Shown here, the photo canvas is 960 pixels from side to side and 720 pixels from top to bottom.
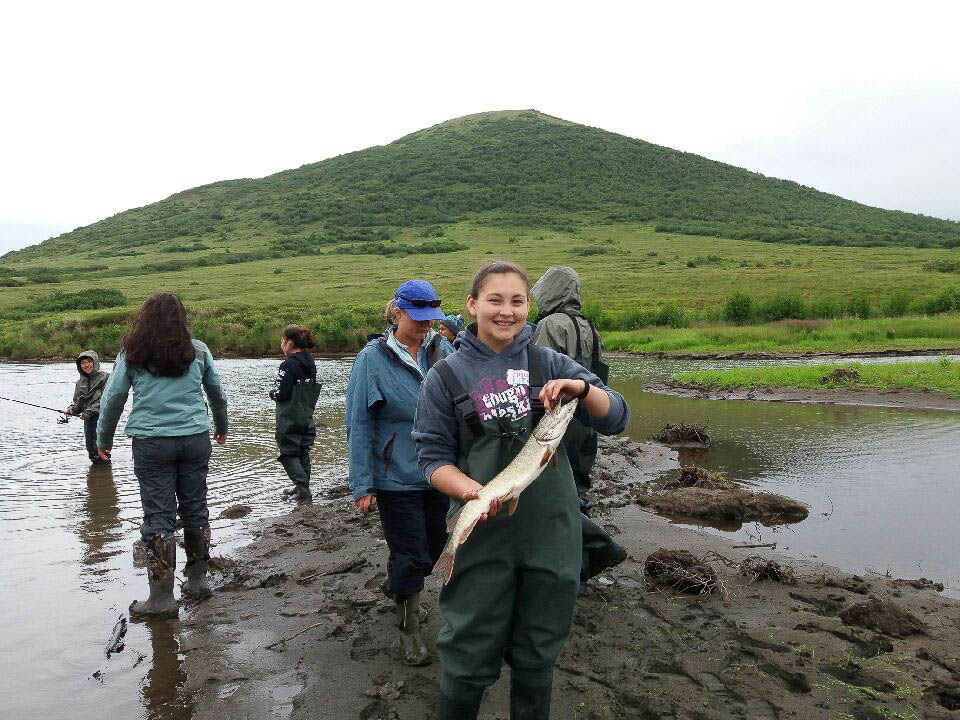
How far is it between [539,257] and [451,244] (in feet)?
49.4

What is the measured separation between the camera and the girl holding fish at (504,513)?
9.80 feet

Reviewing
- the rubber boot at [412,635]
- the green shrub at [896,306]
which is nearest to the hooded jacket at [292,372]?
the rubber boot at [412,635]

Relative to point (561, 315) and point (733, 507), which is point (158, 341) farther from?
point (733, 507)

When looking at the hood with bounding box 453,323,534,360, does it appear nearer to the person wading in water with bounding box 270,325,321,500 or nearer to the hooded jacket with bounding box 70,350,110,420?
the person wading in water with bounding box 270,325,321,500

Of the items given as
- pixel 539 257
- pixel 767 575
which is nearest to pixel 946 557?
pixel 767 575

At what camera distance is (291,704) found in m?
4.03

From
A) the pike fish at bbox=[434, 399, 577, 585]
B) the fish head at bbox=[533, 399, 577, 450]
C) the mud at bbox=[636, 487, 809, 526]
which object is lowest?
the mud at bbox=[636, 487, 809, 526]

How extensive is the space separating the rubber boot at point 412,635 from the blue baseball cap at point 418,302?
1.74 meters

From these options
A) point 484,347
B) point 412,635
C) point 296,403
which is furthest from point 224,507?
point 484,347

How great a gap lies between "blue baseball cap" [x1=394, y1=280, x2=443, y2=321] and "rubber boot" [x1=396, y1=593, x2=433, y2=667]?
1739 mm

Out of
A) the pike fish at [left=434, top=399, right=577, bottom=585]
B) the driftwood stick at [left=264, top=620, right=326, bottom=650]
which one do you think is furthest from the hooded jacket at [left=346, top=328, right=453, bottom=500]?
the pike fish at [left=434, top=399, right=577, bottom=585]

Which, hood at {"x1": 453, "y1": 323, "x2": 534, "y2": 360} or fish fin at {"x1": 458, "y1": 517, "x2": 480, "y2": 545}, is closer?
fish fin at {"x1": 458, "y1": 517, "x2": 480, "y2": 545}

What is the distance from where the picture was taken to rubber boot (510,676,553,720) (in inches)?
120

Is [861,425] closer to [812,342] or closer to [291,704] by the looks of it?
[291,704]
